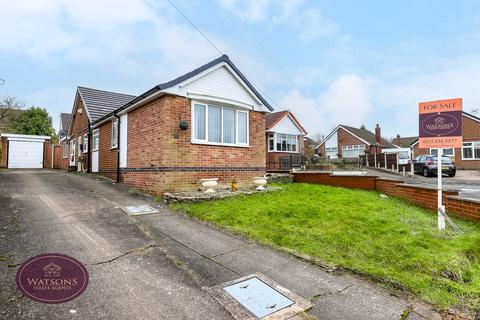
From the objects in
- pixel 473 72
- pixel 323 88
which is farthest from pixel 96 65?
pixel 473 72

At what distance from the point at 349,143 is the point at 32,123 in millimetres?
41996

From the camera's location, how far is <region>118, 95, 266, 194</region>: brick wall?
9.10m

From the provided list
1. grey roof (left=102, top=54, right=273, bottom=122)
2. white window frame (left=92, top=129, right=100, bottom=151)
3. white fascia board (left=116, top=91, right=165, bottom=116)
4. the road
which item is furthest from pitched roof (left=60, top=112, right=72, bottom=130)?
the road

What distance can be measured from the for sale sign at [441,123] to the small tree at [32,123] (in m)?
38.8

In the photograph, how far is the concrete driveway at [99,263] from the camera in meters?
2.86

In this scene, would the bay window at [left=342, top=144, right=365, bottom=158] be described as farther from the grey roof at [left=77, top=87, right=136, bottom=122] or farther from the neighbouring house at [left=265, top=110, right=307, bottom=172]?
the grey roof at [left=77, top=87, right=136, bottom=122]

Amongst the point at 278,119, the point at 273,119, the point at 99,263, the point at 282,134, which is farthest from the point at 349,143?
the point at 99,263

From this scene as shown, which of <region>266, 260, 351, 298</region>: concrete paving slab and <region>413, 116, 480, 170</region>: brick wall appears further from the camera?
<region>413, 116, 480, 170</region>: brick wall

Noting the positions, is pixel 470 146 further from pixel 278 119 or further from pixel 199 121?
pixel 199 121

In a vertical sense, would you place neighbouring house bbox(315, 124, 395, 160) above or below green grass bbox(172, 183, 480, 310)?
above

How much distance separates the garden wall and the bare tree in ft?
100

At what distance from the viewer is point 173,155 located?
9.09 metres

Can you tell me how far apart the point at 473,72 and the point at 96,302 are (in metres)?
15.9

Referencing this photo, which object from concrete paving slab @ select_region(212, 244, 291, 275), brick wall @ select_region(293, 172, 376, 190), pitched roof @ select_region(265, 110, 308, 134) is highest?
pitched roof @ select_region(265, 110, 308, 134)
